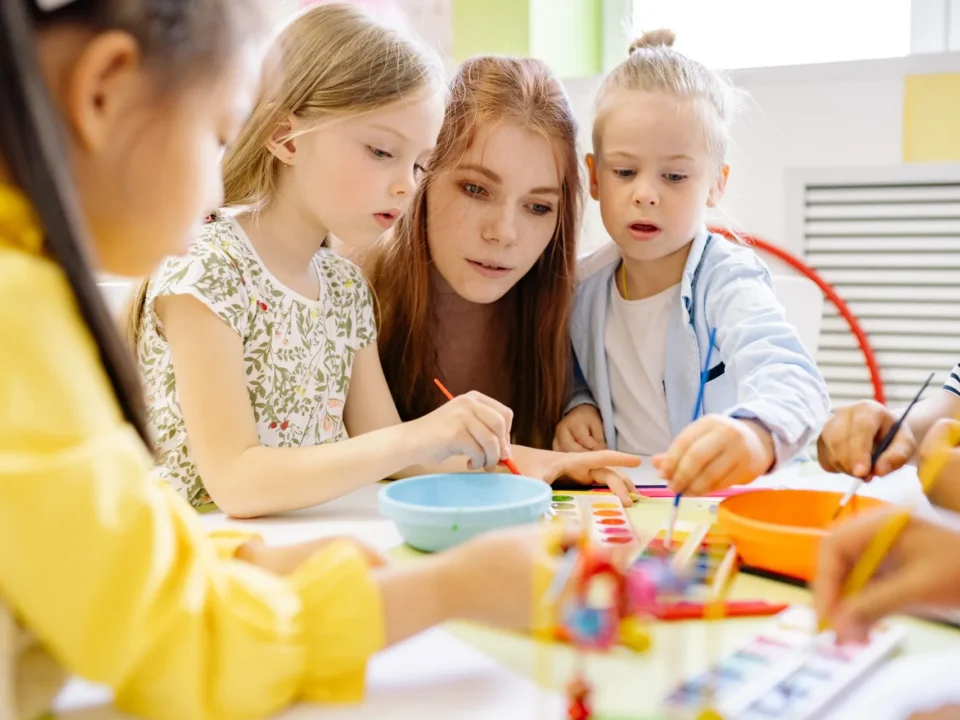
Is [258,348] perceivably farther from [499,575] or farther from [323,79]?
[499,575]

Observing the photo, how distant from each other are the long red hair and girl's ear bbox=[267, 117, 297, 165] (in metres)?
0.26

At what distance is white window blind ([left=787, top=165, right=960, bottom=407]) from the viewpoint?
1.97 m

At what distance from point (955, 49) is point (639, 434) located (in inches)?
52.5

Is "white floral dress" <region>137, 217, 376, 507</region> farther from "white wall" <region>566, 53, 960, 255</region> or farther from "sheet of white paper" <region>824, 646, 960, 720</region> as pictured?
"white wall" <region>566, 53, 960, 255</region>

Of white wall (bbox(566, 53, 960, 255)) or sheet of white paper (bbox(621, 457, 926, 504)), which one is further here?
white wall (bbox(566, 53, 960, 255))

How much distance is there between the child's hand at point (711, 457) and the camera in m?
0.76

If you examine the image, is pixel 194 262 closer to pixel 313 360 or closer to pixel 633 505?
pixel 313 360

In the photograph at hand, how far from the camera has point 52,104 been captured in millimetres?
429

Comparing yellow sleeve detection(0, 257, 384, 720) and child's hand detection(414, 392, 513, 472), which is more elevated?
yellow sleeve detection(0, 257, 384, 720)

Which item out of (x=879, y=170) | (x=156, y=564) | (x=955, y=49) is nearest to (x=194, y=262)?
(x=156, y=564)

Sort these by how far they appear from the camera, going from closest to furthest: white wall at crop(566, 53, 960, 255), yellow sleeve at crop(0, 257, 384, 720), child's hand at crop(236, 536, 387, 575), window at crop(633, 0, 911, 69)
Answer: yellow sleeve at crop(0, 257, 384, 720) < child's hand at crop(236, 536, 387, 575) < white wall at crop(566, 53, 960, 255) < window at crop(633, 0, 911, 69)

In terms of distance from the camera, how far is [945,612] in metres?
0.57

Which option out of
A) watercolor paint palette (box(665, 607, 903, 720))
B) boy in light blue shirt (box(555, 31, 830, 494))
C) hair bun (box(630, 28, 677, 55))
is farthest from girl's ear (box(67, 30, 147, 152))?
hair bun (box(630, 28, 677, 55))

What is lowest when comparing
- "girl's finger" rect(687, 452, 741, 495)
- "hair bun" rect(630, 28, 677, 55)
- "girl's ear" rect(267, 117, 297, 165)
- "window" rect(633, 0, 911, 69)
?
"girl's finger" rect(687, 452, 741, 495)
